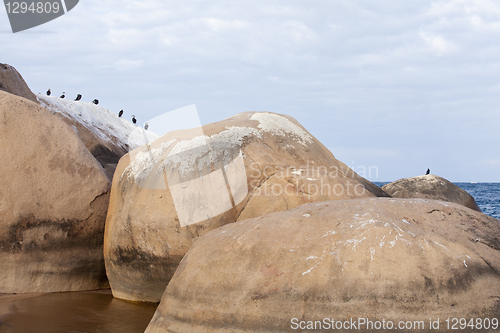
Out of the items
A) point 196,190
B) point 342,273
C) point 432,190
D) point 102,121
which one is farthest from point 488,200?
point 342,273

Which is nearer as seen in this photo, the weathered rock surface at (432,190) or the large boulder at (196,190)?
the large boulder at (196,190)

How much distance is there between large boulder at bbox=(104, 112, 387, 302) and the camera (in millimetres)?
4164

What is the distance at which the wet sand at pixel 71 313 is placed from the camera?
3.68 m

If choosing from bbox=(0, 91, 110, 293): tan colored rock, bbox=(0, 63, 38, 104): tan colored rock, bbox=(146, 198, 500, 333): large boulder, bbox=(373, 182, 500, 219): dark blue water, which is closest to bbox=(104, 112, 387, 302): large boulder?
bbox=(0, 91, 110, 293): tan colored rock

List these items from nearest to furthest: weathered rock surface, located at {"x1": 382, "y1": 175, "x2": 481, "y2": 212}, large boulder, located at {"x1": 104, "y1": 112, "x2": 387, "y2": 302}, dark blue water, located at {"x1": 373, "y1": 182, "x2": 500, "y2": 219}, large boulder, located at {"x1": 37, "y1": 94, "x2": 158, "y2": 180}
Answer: large boulder, located at {"x1": 104, "y1": 112, "x2": 387, "y2": 302} < weathered rock surface, located at {"x1": 382, "y1": 175, "x2": 481, "y2": 212} < dark blue water, located at {"x1": 373, "y1": 182, "x2": 500, "y2": 219} < large boulder, located at {"x1": 37, "y1": 94, "x2": 158, "y2": 180}

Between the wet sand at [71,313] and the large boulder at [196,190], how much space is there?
0.28 metres

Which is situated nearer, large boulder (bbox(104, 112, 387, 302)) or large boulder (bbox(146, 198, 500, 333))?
large boulder (bbox(146, 198, 500, 333))

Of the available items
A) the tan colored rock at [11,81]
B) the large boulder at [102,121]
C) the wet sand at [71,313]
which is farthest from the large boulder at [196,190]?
the large boulder at [102,121]

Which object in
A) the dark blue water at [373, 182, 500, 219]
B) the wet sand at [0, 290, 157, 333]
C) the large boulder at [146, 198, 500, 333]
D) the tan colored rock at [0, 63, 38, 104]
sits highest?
the tan colored rock at [0, 63, 38, 104]

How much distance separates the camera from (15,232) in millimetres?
4766

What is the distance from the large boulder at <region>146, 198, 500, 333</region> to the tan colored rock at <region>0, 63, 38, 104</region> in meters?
6.83

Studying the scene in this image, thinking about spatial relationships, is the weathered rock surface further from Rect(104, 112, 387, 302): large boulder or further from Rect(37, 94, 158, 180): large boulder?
Rect(37, 94, 158, 180): large boulder

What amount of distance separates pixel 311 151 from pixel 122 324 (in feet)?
8.57

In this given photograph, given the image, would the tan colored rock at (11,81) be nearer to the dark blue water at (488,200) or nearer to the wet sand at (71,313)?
the wet sand at (71,313)
